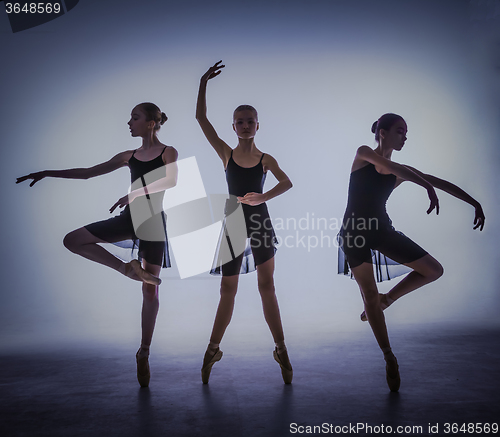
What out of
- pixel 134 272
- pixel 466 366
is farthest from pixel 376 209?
pixel 134 272

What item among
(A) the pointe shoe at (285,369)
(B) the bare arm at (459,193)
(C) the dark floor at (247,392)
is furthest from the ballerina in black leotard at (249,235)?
(B) the bare arm at (459,193)

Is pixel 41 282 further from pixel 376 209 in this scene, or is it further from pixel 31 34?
pixel 376 209

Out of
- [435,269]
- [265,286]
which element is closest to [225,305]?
[265,286]

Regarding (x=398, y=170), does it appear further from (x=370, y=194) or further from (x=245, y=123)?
(x=245, y=123)

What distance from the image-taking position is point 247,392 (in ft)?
9.52

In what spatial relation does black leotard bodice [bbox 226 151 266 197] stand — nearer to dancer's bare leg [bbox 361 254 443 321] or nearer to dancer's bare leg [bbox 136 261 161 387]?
dancer's bare leg [bbox 136 261 161 387]

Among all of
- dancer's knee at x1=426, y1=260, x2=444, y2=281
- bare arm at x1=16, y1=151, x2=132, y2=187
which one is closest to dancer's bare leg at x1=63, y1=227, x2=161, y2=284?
bare arm at x1=16, y1=151, x2=132, y2=187

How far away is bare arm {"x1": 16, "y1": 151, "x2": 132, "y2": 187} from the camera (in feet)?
10.1

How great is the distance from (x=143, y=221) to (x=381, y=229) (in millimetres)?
1453

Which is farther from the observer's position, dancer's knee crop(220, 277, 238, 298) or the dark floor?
dancer's knee crop(220, 277, 238, 298)

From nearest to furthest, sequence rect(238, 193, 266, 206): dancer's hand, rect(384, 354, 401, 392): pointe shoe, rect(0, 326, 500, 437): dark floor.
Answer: rect(0, 326, 500, 437): dark floor → rect(384, 354, 401, 392): pointe shoe → rect(238, 193, 266, 206): dancer's hand

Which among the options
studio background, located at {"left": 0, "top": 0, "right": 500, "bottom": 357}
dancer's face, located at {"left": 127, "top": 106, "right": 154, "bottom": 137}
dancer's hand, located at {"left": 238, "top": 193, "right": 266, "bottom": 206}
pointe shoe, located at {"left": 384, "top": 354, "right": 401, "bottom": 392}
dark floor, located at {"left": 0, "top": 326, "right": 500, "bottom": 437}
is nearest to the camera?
dark floor, located at {"left": 0, "top": 326, "right": 500, "bottom": 437}

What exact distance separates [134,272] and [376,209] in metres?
1.50

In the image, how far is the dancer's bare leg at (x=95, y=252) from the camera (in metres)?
2.93
